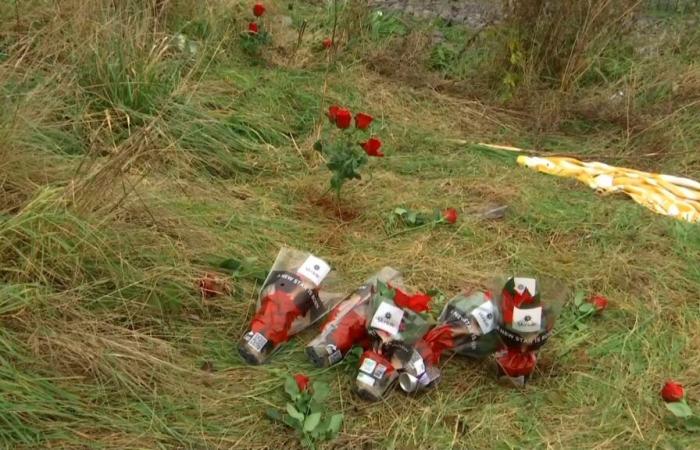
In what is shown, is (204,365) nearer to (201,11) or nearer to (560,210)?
(560,210)

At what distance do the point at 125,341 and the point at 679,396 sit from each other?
1.62 meters

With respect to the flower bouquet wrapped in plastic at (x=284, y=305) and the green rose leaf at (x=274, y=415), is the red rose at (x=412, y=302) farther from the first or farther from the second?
the green rose leaf at (x=274, y=415)

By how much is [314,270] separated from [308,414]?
503 millimetres

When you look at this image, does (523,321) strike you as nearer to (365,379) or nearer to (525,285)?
(525,285)

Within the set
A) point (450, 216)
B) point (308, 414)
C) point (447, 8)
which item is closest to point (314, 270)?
point (308, 414)

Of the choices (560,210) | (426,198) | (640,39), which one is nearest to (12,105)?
(426,198)

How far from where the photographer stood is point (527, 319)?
234 centimetres

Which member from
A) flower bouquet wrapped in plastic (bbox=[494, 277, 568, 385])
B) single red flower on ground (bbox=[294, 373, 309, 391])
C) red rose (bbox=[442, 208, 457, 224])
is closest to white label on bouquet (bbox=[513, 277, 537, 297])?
flower bouquet wrapped in plastic (bbox=[494, 277, 568, 385])

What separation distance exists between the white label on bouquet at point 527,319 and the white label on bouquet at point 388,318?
1.10 feet

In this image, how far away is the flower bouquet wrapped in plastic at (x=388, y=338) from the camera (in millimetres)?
2314

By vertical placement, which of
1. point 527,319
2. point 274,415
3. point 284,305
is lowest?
point 274,415

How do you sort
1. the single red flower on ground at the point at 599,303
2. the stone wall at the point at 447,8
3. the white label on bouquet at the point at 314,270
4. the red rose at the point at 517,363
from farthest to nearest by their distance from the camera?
the stone wall at the point at 447,8, the single red flower on ground at the point at 599,303, the white label on bouquet at the point at 314,270, the red rose at the point at 517,363

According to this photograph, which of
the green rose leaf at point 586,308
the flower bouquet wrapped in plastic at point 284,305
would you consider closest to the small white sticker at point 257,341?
the flower bouquet wrapped in plastic at point 284,305

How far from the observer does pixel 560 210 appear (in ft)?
11.6
